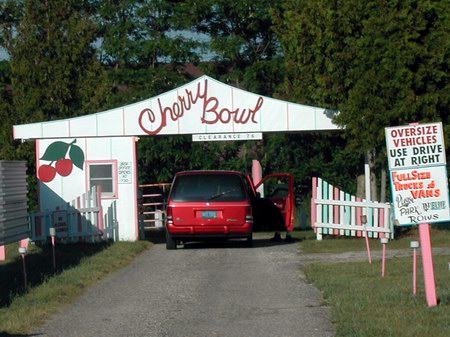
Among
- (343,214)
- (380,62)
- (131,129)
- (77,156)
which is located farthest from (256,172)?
(380,62)

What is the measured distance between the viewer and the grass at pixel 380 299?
10.6 metres

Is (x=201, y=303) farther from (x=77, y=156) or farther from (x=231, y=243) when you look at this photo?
(x=77, y=156)

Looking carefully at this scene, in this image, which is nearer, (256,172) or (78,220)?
(78,220)

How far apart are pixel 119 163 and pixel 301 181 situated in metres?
14.2

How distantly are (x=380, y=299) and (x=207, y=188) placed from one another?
928cm

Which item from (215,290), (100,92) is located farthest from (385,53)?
(100,92)

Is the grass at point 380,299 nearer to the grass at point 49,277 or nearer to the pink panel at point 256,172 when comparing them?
the grass at point 49,277

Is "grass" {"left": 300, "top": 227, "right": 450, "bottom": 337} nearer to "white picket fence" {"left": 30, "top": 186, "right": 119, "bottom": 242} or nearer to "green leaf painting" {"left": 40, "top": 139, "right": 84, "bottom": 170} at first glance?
"white picket fence" {"left": 30, "top": 186, "right": 119, "bottom": 242}

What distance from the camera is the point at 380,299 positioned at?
41.5 ft

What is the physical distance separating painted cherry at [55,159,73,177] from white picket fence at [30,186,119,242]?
1.38 meters

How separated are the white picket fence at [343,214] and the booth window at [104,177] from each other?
15.6 feet

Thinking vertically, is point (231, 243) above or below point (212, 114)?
below

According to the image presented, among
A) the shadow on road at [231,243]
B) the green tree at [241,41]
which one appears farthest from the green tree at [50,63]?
the shadow on road at [231,243]

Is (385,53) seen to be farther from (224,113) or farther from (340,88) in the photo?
(224,113)
